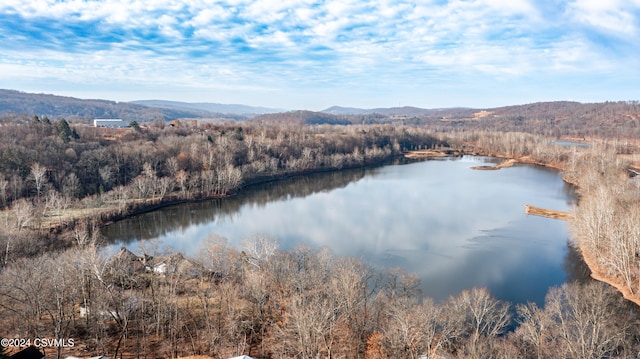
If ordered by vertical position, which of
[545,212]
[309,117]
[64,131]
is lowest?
[545,212]

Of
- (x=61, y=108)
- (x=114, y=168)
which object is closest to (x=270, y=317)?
(x=114, y=168)

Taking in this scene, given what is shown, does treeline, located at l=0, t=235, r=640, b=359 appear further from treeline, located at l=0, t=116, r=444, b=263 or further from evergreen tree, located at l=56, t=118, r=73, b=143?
evergreen tree, located at l=56, t=118, r=73, b=143

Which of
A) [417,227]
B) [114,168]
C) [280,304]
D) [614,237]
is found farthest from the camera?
[114,168]

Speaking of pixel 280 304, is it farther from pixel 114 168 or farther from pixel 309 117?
pixel 309 117

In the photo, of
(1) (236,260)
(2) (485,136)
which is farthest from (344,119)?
(1) (236,260)

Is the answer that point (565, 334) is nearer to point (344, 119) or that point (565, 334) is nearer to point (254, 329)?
point (254, 329)

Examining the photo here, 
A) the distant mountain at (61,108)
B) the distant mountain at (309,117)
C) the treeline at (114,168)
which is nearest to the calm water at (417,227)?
the treeline at (114,168)

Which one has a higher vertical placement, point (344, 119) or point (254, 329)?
point (344, 119)
